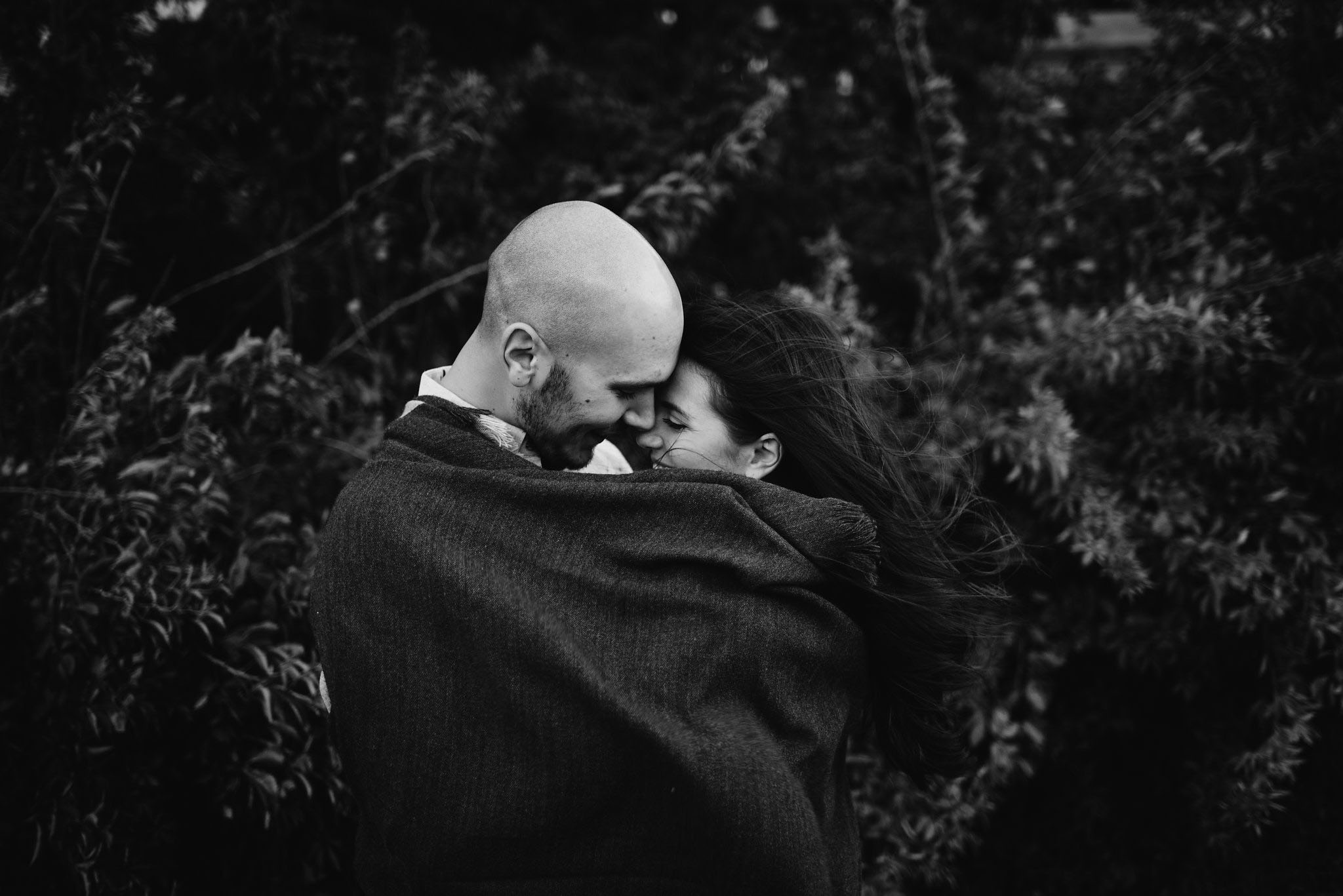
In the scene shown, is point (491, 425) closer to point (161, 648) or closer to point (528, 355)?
point (528, 355)

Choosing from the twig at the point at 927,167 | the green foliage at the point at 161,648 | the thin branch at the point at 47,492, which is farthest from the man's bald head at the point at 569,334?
the twig at the point at 927,167

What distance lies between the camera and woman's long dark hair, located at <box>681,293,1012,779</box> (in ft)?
6.96

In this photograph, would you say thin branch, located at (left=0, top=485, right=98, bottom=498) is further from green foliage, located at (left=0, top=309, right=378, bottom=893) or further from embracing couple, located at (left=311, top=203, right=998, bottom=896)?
embracing couple, located at (left=311, top=203, right=998, bottom=896)

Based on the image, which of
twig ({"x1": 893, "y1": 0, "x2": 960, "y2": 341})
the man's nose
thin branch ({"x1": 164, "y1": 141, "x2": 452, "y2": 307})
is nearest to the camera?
the man's nose

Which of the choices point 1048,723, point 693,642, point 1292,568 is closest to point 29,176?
point 693,642

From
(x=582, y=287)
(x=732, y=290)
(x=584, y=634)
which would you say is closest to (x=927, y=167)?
(x=732, y=290)

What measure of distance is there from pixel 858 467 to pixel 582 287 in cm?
76

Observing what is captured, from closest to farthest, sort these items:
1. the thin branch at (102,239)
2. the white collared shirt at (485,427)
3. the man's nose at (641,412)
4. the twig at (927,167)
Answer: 1. the white collared shirt at (485,427)
2. the man's nose at (641,412)
3. the thin branch at (102,239)
4. the twig at (927,167)

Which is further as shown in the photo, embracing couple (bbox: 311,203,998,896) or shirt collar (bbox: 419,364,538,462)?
shirt collar (bbox: 419,364,538,462)

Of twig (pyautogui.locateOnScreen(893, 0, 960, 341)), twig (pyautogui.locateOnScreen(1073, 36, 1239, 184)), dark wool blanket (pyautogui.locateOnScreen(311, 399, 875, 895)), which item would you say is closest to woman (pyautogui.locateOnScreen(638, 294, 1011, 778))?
dark wool blanket (pyautogui.locateOnScreen(311, 399, 875, 895))

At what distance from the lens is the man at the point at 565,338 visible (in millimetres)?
2051

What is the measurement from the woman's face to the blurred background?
0.69 meters

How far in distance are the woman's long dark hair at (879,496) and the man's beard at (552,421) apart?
42 cm

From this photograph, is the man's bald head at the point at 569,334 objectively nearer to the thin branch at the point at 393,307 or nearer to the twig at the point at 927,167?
the thin branch at the point at 393,307
